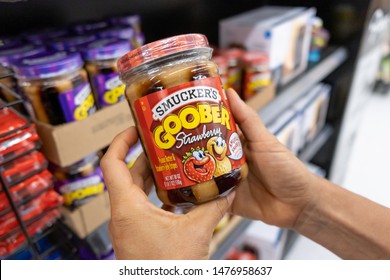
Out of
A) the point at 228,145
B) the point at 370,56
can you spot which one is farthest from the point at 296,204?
the point at 370,56

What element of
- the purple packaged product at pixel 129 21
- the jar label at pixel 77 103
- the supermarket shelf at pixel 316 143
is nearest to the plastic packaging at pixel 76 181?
the jar label at pixel 77 103

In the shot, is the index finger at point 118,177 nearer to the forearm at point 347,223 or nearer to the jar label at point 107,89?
the jar label at point 107,89

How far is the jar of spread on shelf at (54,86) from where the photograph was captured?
655mm

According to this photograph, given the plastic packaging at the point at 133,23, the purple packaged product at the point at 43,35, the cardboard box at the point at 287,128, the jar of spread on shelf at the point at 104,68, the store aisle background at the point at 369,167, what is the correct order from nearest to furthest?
the jar of spread on shelf at the point at 104,68, the purple packaged product at the point at 43,35, the plastic packaging at the point at 133,23, the cardboard box at the point at 287,128, the store aisle background at the point at 369,167

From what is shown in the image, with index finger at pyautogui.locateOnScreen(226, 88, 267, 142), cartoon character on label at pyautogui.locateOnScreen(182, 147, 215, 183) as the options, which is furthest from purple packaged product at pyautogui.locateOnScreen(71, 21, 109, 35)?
cartoon character on label at pyautogui.locateOnScreen(182, 147, 215, 183)

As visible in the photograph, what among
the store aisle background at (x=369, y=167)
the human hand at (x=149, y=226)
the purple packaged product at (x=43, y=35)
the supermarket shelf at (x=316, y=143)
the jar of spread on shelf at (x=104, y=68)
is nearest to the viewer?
the human hand at (x=149, y=226)

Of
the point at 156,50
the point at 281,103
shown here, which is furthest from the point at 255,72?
the point at 156,50

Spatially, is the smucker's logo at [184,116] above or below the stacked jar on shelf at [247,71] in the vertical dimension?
above

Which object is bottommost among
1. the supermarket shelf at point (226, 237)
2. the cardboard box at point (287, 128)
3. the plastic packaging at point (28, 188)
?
the supermarket shelf at point (226, 237)

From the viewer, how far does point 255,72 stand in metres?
1.21

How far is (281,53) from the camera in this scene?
4.35 ft

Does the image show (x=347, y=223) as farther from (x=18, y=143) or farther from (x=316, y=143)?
(x=316, y=143)

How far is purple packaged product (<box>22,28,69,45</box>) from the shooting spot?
2.77 feet
